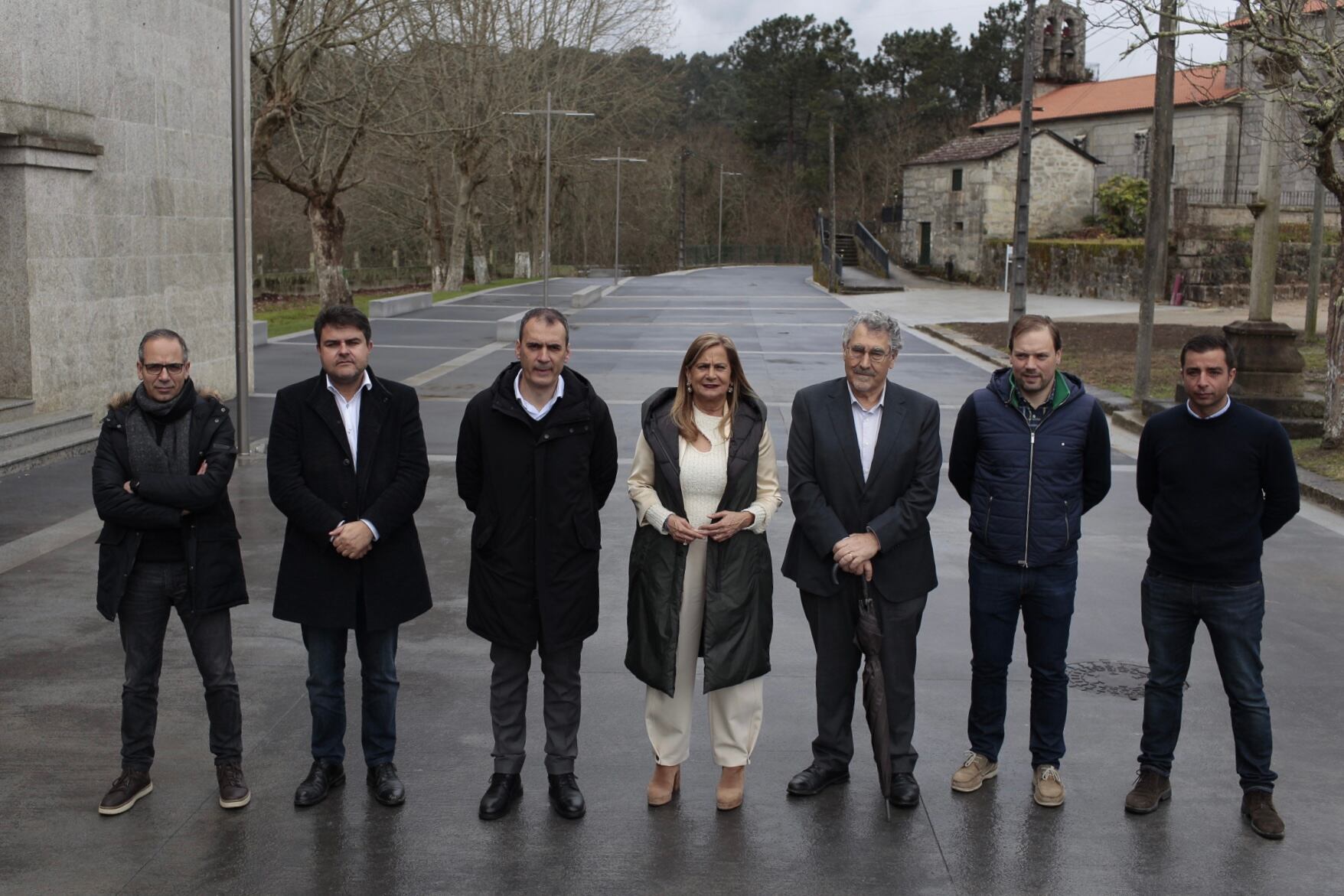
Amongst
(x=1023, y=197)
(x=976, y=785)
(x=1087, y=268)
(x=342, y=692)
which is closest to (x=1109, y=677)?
(x=976, y=785)

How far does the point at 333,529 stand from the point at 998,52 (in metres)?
100

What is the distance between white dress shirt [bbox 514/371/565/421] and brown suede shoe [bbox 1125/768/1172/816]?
259 cm

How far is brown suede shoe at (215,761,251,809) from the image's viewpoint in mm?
5016

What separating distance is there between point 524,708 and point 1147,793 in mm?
2337

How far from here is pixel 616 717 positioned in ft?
20.2

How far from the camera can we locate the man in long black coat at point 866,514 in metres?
5.07

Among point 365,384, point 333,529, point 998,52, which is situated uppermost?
point 998,52

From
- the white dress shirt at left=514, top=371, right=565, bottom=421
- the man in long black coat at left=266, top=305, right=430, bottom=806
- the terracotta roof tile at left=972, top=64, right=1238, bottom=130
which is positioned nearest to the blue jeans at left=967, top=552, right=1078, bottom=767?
the white dress shirt at left=514, top=371, right=565, bottom=421

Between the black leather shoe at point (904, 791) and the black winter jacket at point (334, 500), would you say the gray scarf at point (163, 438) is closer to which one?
the black winter jacket at point (334, 500)

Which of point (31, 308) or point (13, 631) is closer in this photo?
point (13, 631)

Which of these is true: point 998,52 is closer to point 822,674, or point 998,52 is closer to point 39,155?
point 39,155

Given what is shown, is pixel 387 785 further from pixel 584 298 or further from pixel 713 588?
pixel 584 298

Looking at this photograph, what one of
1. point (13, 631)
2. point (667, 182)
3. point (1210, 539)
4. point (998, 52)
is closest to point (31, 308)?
point (13, 631)

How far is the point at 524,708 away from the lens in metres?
5.11
